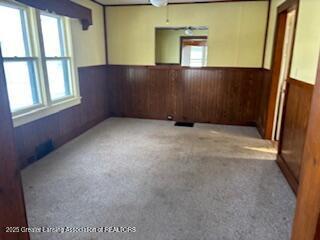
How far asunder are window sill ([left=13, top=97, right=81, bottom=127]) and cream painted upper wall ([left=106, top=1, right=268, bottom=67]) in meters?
1.67

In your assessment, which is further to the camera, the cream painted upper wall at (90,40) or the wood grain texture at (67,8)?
the cream painted upper wall at (90,40)

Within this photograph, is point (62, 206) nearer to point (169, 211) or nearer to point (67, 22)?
point (169, 211)

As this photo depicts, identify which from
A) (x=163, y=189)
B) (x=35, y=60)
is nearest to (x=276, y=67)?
(x=163, y=189)

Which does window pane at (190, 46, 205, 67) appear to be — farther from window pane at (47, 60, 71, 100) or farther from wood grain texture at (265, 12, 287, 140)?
window pane at (47, 60, 71, 100)

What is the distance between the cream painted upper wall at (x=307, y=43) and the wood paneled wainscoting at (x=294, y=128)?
0.11 metres

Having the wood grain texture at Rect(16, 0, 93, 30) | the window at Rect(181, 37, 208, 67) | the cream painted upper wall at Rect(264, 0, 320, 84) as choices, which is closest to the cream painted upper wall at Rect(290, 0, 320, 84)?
the cream painted upper wall at Rect(264, 0, 320, 84)

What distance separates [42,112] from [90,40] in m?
1.83

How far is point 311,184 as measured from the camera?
63 cm

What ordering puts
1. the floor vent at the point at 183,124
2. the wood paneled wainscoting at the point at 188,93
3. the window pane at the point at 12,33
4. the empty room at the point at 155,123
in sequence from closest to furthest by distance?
the empty room at the point at 155,123 → the window pane at the point at 12,33 → the wood paneled wainscoting at the point at 188,93 → the floor vent at the point at 183,124

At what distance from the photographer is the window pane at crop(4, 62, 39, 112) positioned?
9.25 feet

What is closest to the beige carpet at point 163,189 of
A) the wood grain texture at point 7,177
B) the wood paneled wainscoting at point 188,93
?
the wood paneled wainscoting at point 188,93

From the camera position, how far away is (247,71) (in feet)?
15.1

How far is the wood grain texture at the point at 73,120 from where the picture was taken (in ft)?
9.86

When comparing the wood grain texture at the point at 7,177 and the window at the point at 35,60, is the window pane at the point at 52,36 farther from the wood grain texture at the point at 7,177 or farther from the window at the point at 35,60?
the wood grain texture at the point at 7,177
